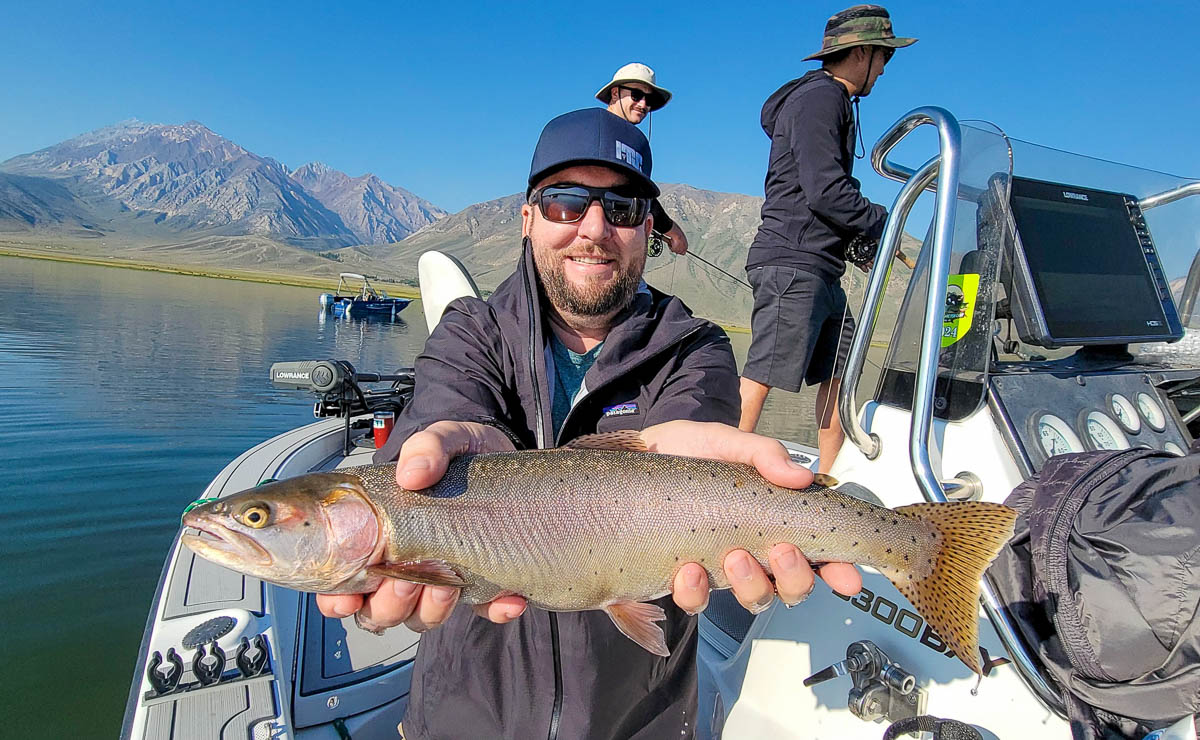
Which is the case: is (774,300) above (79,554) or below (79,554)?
above

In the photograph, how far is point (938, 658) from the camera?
248cm

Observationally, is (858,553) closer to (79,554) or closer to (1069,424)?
(1069,424)

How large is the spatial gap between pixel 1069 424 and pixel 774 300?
6.62ft

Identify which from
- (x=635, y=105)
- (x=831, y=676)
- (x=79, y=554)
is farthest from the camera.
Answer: (x=79, y=554)

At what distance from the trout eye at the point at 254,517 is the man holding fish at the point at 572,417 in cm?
39

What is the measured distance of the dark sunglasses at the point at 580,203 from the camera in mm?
3234

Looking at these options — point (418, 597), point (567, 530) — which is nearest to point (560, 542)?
point (567, 530)

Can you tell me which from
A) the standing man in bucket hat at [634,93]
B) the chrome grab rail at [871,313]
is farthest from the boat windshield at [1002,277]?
the standing man in bucket hat at [634,93]

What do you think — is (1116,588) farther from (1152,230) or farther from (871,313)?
(1152,230)

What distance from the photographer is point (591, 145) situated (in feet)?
10.3

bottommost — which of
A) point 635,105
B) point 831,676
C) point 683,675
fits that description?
point 683,675

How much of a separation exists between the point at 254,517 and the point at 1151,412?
4.45m

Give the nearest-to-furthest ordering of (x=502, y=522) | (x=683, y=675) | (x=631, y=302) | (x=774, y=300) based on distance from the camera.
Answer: (x=502, y=522)
(x=683, y=675)
(x=631, y=302)
(x=774, y=300)

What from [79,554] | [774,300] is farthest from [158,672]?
[79,554]
